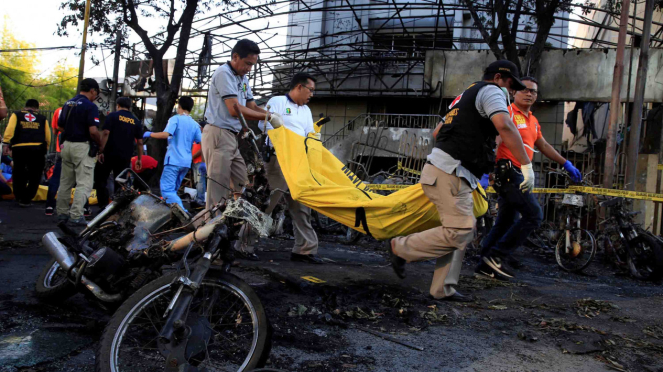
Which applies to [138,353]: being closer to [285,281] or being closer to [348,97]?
[285,281]

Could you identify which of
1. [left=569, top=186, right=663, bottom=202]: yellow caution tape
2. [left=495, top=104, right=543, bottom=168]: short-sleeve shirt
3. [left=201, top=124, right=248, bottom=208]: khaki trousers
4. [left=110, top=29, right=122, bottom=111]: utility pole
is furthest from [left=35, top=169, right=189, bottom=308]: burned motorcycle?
[left=110, top=29, right=122, bottom=111]: utility pole

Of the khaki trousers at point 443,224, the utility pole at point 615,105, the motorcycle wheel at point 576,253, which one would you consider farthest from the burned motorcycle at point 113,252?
the utility pole at point 615,105

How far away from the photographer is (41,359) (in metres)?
2.62

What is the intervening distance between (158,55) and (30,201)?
753 centimetres

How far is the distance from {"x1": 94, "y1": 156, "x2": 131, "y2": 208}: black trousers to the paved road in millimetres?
2357

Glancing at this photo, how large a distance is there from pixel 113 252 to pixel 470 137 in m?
2.82

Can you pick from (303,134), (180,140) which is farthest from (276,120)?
(180,140)

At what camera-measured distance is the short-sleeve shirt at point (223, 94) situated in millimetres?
4797

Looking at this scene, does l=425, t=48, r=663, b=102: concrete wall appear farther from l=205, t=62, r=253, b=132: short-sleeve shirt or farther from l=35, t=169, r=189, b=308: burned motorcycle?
l=35, t=169, r=189, b=308: burned motorcycle

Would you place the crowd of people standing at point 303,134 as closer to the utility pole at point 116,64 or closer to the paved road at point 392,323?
the paved road at point 392,323

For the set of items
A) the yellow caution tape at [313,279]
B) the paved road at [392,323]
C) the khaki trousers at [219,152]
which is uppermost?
the khaki trousers at [219,152]

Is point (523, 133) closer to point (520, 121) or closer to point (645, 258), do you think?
point (520, 121)

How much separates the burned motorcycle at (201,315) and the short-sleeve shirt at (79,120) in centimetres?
512

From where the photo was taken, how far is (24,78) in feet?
111
